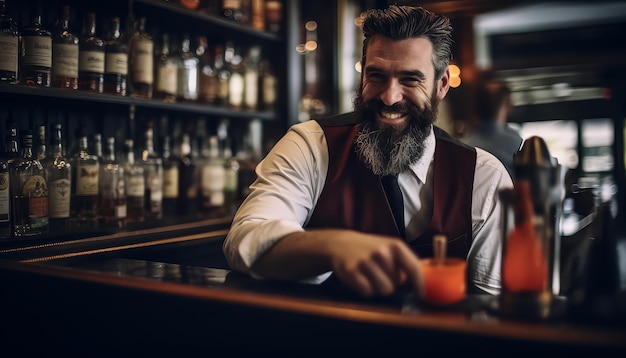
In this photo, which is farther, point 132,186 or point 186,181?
point 186,181

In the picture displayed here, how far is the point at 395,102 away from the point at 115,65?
1.10m

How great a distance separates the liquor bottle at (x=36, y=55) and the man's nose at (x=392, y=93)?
1.07 m

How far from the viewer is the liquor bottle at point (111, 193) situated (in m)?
2.07

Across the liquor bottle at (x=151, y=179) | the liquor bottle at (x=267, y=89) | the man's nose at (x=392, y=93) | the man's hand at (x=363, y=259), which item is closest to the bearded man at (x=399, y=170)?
the man's nose at (x=392, y=93)

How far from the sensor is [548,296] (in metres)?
0.89

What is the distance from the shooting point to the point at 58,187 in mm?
1858

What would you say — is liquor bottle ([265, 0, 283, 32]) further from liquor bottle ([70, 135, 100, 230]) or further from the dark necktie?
the dark necktie

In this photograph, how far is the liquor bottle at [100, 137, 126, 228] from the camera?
207 centimetres

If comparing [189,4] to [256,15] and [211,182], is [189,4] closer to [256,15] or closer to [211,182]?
[256,15]

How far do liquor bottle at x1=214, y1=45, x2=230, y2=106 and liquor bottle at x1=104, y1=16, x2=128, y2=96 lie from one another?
0.55 metres

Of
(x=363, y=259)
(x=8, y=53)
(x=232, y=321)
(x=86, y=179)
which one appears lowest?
(x=232, y=321)

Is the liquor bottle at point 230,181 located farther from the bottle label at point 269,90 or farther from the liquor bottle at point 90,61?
the liquor bottle at point 90,61

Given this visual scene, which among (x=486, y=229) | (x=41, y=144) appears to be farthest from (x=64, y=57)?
(x=486, y=229)

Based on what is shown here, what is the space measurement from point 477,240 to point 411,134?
310 mm
